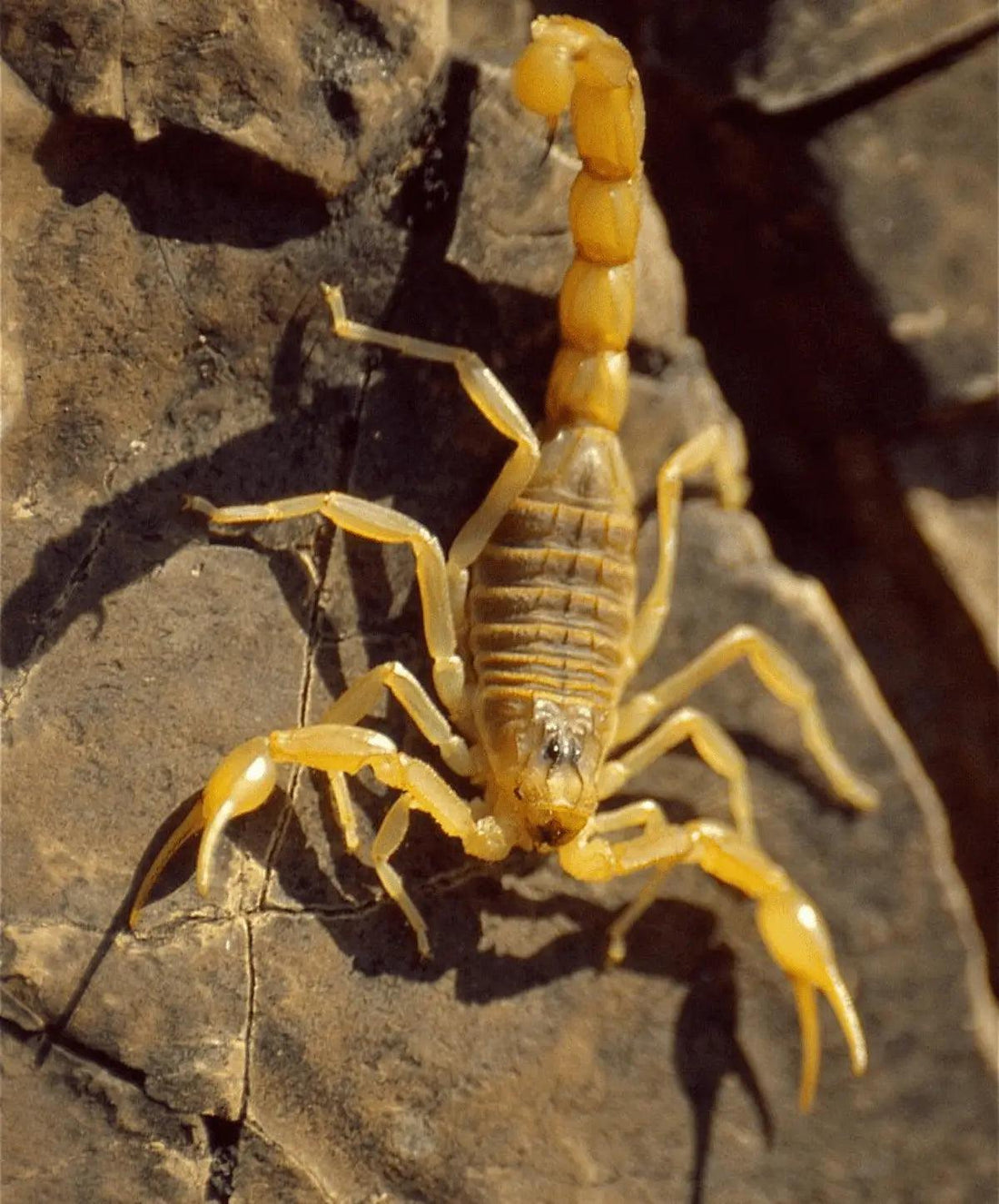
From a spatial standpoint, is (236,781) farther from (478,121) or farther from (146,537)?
(478,121)

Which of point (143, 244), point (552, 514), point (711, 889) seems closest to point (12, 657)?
point (143, 244)

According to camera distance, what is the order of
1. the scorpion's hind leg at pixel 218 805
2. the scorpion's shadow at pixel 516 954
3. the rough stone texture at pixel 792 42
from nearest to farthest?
1. the scorpion's hind leg at pixel 218 805
2. the scorpion's shadow at pixel 516 954
3. the rough stone texture at pixel 792 42

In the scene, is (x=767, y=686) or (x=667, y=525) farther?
(x=767, y=686)

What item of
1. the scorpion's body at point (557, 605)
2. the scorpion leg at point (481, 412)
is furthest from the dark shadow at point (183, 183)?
the scorpion's body at point (557, 605)

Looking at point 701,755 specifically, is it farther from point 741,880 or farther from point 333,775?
point 333,775

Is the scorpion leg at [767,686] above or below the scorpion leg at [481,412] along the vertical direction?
below

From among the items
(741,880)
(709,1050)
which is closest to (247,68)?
(741,880)

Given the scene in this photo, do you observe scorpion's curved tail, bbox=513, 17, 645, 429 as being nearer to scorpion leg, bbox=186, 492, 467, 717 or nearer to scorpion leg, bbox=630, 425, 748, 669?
scorpion leg, bbox=630, 425, 748, 669

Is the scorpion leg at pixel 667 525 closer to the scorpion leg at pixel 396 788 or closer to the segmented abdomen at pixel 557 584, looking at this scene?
the segmented abdomen at pixel 557 584
